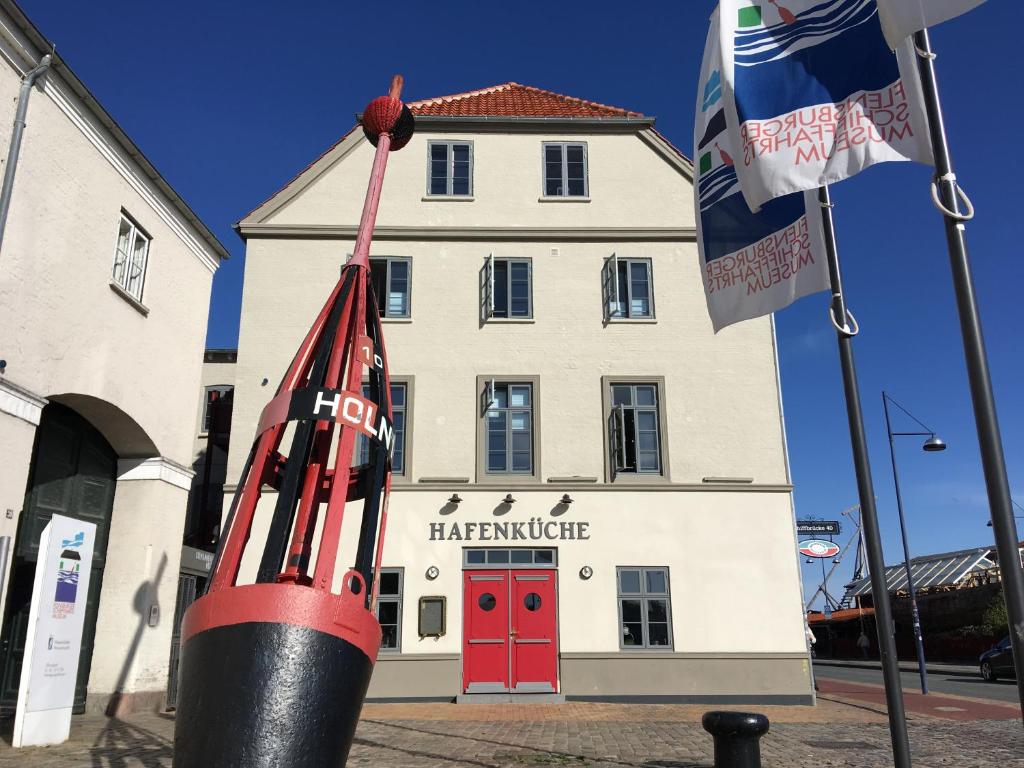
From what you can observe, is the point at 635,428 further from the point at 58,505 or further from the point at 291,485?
the point at 291,485

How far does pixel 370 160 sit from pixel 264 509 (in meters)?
8.05

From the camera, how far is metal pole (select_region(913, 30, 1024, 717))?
374 centimetres

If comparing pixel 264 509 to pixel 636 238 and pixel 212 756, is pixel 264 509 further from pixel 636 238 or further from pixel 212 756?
pixel 212 756

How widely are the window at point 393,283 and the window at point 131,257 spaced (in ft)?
15.4

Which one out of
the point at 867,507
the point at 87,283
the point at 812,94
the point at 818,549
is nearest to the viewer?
the point at 812,94

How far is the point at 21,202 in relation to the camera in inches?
418

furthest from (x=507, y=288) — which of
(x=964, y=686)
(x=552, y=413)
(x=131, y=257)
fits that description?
(x=964, y=686)

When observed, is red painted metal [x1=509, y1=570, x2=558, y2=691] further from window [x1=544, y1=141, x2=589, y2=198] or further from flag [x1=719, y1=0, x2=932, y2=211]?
flag [x1=719, y1=0, x2=932, y2=211]

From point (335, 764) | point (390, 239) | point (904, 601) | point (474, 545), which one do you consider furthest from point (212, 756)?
point (904, 601)

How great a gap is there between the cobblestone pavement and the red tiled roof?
12696 mm

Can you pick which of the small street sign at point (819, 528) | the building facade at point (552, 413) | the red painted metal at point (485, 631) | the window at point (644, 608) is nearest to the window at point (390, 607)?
the building facade at point (552, 413)

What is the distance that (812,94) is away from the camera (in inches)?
215

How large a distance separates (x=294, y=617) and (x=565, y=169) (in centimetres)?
1513

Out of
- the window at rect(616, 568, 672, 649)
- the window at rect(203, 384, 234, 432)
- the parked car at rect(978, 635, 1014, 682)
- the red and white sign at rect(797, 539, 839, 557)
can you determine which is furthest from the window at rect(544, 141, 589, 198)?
the red and white sign at rect(797, 539, 839, 557)
